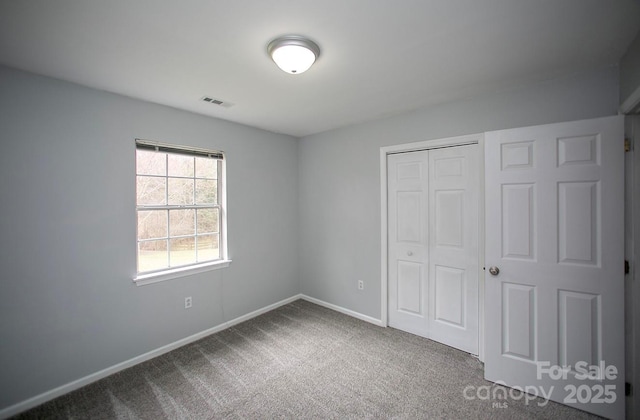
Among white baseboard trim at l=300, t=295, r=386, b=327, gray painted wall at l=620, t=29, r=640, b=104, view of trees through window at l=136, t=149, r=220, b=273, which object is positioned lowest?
white baseboard trim at l=300, t=295, r=386, b=327

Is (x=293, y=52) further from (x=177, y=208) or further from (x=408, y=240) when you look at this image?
(x=408, y=240)

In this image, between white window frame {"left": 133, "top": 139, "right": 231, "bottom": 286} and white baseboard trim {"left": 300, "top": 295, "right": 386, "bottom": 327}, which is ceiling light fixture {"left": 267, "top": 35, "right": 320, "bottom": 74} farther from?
white baseboard trim {"left": 300, "top": 295, "right": 386, "bottom": 327}

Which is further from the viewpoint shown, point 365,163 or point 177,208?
point 365,163

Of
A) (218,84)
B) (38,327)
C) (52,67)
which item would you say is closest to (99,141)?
(52,67)

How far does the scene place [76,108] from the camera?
220 centimetres

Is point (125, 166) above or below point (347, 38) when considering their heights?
below

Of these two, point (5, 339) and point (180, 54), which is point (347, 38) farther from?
point (5, 339)

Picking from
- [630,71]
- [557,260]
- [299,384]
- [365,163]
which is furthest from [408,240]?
[630,71]

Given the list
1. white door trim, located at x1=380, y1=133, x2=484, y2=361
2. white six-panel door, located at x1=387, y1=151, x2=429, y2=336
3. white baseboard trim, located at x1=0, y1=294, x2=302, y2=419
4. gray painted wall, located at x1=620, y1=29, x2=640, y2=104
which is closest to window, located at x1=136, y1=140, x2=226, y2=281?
white baseboard trim, located at x1=0, y1=294, x2=302, y2=419

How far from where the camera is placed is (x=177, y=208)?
2865 millimetres

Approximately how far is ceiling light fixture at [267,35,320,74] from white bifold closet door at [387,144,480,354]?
1716 mm

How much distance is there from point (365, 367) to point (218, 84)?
282cm

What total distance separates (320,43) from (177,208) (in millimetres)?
2219

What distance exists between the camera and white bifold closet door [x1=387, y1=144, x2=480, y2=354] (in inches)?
103
